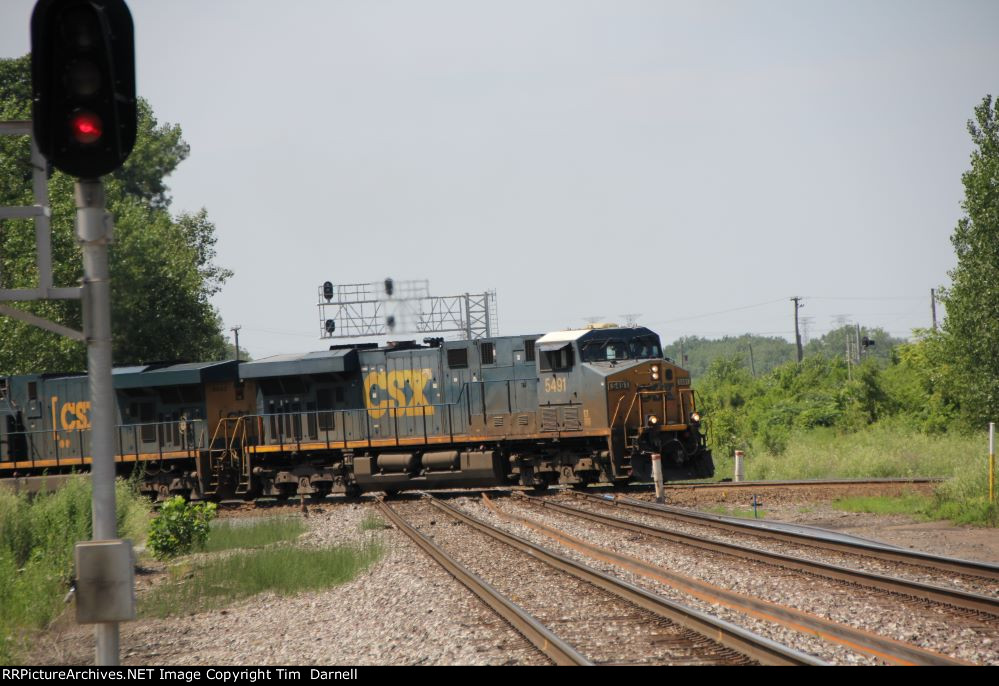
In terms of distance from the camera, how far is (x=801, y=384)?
4875cm

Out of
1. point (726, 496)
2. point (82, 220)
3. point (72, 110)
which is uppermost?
point (72, 110)

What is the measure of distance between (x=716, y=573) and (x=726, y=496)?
975 centimetres

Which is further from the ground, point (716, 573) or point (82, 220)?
point (82, 220)

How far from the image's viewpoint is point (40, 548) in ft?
43.5

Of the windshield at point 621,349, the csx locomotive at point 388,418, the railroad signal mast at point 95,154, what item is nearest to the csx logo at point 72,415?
the csx locomotive at point 388,418

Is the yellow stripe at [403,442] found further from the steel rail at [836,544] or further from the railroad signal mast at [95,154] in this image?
the railroad signal mast at [95,154]

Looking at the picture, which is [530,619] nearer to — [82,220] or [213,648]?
[213,648]

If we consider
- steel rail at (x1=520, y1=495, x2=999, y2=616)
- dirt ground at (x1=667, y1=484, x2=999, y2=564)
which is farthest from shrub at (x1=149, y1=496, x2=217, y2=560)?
dirt ground at (x1=667, y1=484, x2=999, y2=564)

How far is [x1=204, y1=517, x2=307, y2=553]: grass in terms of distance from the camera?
54.2 feet

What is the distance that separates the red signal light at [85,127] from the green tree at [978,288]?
27508 mm

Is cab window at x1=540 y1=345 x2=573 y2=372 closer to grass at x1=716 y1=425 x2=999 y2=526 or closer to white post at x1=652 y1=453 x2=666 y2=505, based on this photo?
white post at x1=652 y1=453 x2=666 y2=505

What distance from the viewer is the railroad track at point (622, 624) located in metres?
6.95

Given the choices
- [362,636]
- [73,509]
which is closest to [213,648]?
[362,636]

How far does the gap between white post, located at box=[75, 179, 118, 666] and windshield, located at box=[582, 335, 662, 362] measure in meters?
17.2
